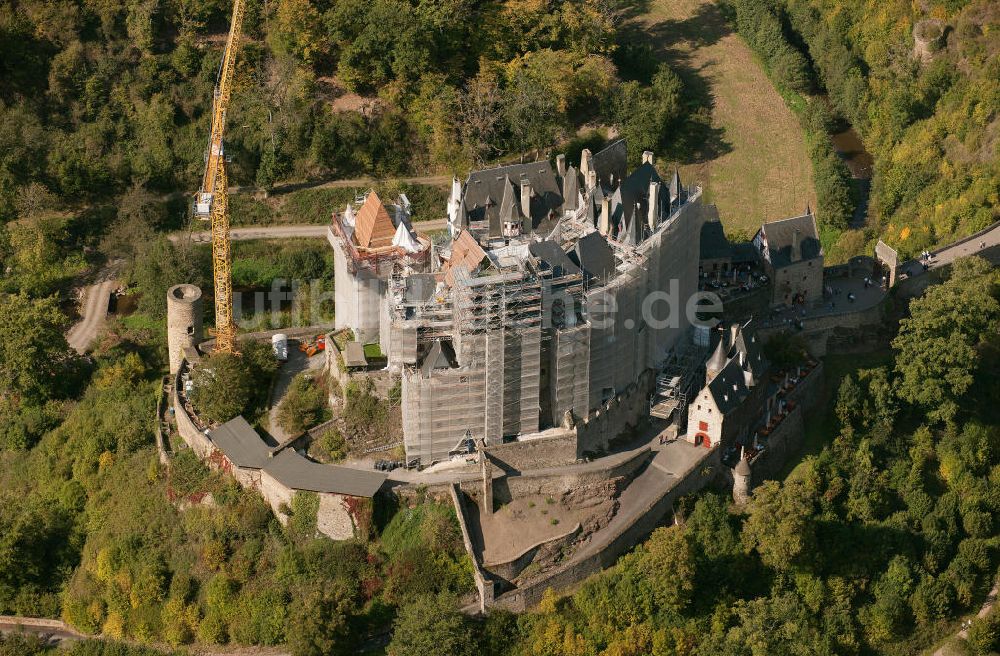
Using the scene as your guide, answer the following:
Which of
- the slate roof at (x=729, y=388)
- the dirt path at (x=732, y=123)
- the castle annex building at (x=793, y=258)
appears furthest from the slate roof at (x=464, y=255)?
the dirt path at (x=732, y=123)

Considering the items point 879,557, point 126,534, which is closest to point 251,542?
point 126,534

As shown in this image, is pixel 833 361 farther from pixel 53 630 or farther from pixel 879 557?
pixel 53 630

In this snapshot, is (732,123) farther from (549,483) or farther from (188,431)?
(188,431)

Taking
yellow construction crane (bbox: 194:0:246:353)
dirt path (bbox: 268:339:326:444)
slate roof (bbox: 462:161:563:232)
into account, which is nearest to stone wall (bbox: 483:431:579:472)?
dirt path (bbox: 268:339:326:444)

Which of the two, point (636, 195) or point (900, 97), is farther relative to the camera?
point (900, 97)

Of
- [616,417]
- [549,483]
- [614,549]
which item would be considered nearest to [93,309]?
[549,483]
